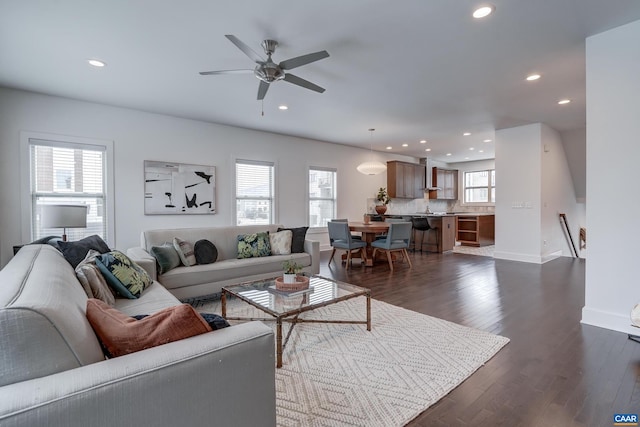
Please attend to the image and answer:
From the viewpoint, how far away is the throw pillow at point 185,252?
11.4ft

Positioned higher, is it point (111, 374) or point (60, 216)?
point (60, 216)

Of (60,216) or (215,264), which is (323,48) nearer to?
(215,264)

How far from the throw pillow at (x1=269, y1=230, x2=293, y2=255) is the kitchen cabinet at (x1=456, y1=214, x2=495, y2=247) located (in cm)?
562

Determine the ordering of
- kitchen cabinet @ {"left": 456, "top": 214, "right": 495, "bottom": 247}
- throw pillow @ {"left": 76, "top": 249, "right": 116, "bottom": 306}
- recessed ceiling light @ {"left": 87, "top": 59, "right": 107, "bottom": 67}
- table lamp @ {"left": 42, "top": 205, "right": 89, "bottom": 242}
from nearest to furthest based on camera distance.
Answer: throw pillow @ {"left": 76, "top": 249, "right": 116, "bottom": 306} < recessed ceiling light @ {"left": 87, "top": 59, "right": 107, "bottom": 67} < table lamp @ {"left": 42, "top": 205, "right": 89, "bottom": 242} < kitchen cabinet @ {"left": 456, "top": 214, "right": 495, "bottom": 247}

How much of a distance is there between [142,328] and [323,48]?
113 inches

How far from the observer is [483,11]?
2398mm

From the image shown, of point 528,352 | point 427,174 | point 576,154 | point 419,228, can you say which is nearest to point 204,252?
point 528,352

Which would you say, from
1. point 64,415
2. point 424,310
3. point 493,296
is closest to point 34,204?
point 64,415

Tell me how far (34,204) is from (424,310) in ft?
16.9

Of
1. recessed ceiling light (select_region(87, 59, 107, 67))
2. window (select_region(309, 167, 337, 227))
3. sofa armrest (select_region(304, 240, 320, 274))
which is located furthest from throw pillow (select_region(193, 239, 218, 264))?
window (select_region(309, 167, 337, 227))

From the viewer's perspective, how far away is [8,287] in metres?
1.05

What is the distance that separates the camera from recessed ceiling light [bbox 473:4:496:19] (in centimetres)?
235

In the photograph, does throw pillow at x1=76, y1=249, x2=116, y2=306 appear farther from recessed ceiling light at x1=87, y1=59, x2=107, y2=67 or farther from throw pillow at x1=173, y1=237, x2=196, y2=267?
recessed ceiling light at x1=87, y1=59, x2=107, y2=67

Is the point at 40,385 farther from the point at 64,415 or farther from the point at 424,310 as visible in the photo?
the point at 424,310
